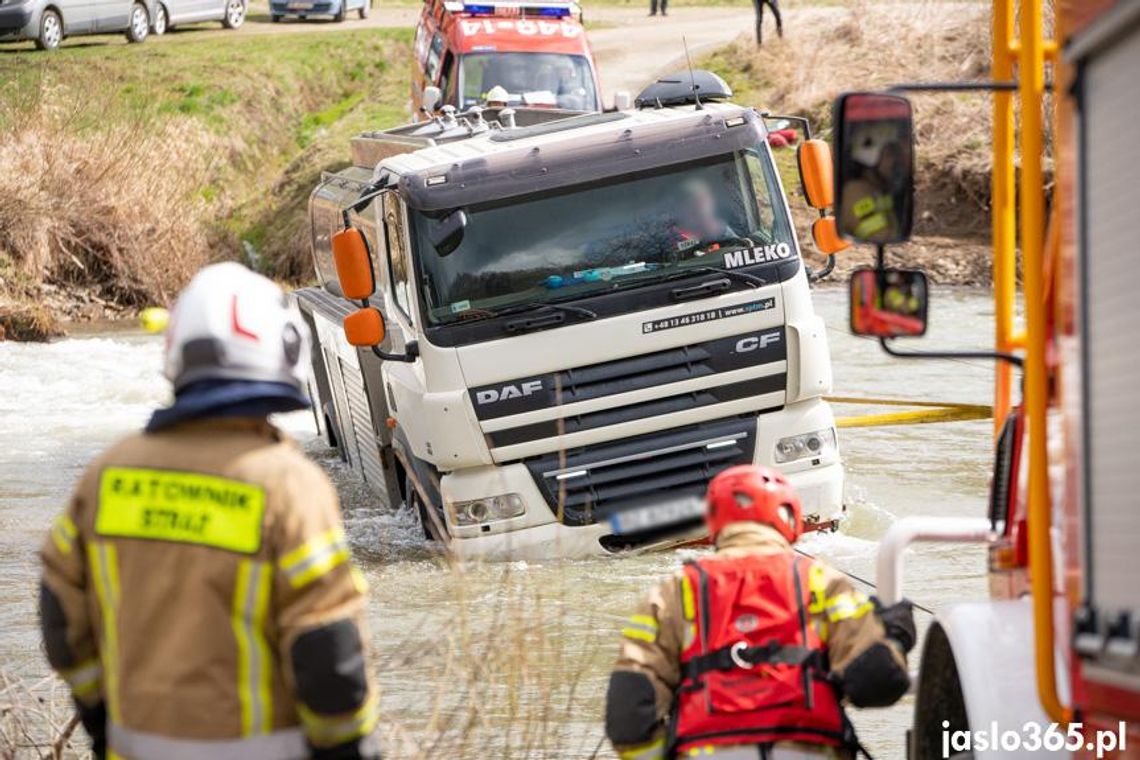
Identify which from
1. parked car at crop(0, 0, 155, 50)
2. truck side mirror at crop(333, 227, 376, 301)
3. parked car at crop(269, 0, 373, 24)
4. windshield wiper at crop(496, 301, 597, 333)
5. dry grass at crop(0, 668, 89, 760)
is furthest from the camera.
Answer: parked car at crop(269, 0, 373, 24)

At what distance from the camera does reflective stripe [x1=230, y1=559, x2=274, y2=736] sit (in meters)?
3.76

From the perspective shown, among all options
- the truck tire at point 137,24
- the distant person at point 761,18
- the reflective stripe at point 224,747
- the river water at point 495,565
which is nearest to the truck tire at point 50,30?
the truck tire at point 137,24

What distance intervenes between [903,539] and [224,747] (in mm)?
2224

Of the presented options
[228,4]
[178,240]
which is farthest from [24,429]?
[228,4]

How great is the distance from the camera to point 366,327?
1069 centimetres

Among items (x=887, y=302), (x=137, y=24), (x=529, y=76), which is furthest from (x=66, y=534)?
(x=137, y=24)

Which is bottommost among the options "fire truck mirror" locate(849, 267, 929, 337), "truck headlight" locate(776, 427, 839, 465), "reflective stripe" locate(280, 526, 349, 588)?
"truck headlight" locate(776, 427, 839, 465)

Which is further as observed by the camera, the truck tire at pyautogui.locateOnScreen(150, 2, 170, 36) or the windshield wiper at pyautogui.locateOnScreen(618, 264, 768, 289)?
the truck tire at pyautogui.locateOnScreen(150, 2, 170, 36)

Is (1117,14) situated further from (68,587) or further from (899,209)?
(68,587)

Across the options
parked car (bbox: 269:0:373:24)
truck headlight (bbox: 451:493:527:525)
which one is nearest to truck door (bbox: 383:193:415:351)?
truck headlight (bbox: 451:493:527:525)

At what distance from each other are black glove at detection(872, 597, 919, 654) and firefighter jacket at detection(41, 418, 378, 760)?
1547mm

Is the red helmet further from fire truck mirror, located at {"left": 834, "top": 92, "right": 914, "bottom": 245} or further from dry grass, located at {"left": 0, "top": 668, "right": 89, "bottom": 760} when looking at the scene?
dry grass, located at {"left": 0, "top": 668, "right": 89, "bottom": 760}

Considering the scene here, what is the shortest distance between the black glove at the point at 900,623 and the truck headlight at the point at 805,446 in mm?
5961

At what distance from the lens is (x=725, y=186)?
35.2 feet
